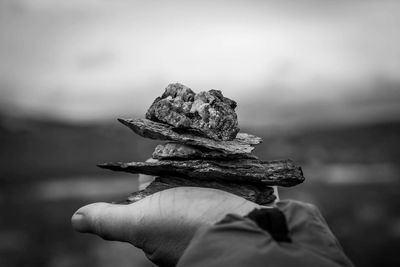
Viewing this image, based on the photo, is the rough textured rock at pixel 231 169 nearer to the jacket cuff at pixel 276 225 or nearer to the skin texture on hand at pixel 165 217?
the skin texture on hand at pixel 165 217

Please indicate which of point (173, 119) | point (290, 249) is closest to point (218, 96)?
point (173, 119)

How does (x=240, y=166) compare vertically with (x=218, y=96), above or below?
below

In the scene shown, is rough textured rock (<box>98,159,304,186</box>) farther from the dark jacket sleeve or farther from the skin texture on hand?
the dark jacket sleeve

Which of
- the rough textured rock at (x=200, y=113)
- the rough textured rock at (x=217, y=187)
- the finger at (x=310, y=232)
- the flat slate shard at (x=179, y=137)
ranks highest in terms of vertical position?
the rough textured rock at (x=200, y=113)

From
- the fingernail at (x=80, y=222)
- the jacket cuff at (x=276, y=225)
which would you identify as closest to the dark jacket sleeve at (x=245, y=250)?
the jacket cuff at (x=276, y=225)

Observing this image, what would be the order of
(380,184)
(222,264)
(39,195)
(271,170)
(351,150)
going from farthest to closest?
1. (380,184)
2. (39,195)
3. (351,150)
4. (271,170)
5. (222,264)

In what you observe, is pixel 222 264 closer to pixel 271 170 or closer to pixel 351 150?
pixel 271 170

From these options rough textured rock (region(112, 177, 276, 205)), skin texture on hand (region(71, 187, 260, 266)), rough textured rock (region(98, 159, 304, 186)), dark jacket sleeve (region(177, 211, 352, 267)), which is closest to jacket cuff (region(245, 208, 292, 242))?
dark jacket sleeve (region(177, 211, 352, 267))
